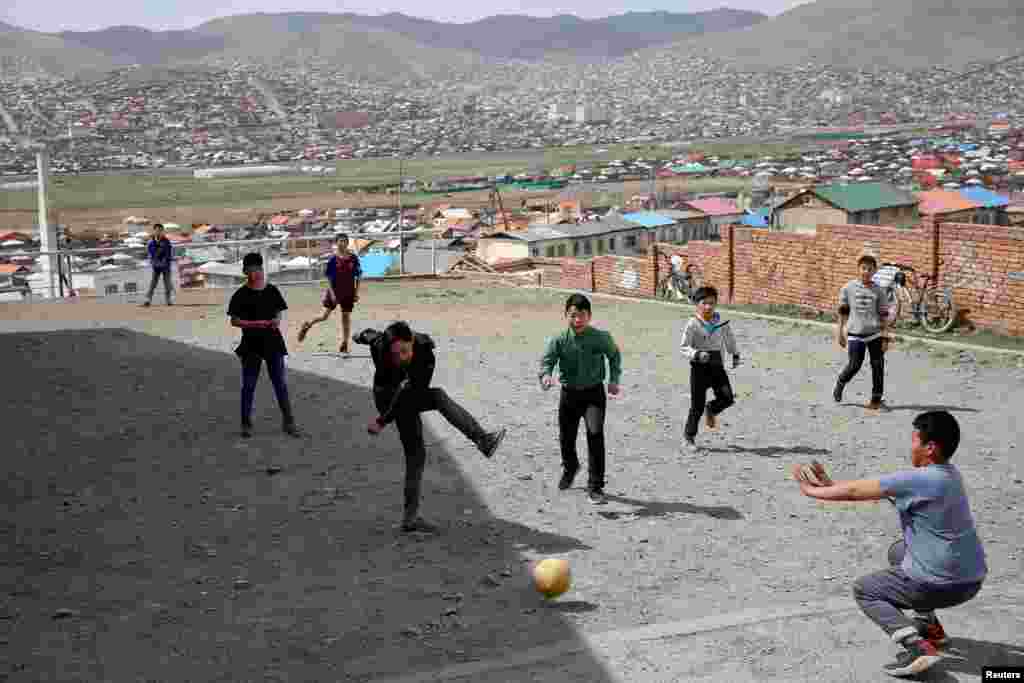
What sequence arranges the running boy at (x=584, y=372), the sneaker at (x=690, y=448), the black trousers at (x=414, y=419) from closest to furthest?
1. the black trousers at (x=414, y=419)
2. the running boy at (x=584, y=372)
3. the sneaker at (x=690, y=448)

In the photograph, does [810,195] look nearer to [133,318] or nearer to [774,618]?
[133,318]

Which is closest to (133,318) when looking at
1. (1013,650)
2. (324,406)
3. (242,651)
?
(324,406)

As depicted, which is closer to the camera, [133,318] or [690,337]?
[690,337]

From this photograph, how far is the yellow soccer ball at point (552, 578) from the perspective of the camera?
→ 744cm

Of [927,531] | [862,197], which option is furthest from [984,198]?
[927,531]

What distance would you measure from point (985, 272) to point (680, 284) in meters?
6.75

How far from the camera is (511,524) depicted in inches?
364

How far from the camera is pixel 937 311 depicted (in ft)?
60.7

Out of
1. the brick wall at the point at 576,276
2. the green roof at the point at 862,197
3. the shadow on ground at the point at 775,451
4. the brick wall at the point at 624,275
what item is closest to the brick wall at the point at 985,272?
the brick wall at the point at 624,275

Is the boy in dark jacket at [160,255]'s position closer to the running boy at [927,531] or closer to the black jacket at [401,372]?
the black jacket at [401,372]

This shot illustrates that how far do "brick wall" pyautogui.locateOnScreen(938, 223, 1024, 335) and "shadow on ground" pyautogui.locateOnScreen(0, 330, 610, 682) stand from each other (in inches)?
364

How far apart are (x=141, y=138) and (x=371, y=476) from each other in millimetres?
169934

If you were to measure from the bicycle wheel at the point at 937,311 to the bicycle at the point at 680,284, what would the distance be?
512cm

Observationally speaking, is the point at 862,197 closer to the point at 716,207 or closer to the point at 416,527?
the point at 716,207
